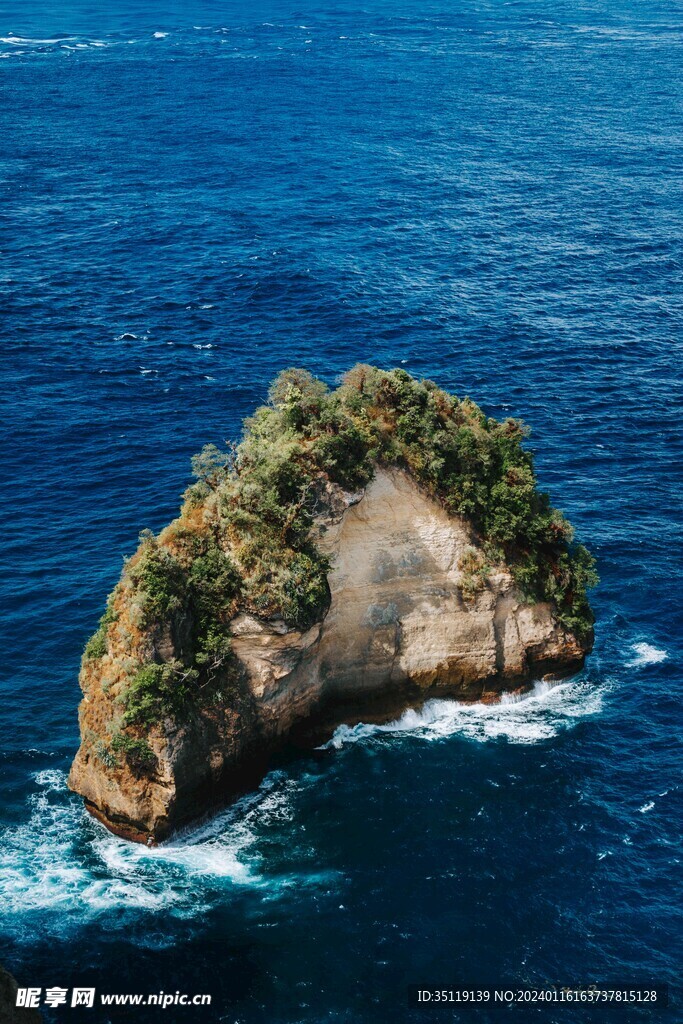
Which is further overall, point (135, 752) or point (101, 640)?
point (101, 640)

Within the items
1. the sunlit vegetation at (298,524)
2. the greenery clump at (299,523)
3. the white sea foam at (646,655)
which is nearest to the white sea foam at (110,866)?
the sunlit vegetation at (298,524)

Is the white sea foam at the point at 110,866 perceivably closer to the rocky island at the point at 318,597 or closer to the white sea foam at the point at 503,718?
the rocky island at the point at 318,597

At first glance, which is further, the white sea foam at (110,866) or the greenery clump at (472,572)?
the greenery clump at (472,572)

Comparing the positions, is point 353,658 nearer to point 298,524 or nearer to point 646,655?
point 298,524

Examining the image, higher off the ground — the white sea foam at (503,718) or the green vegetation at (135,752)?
the green vegetation at (135,752)

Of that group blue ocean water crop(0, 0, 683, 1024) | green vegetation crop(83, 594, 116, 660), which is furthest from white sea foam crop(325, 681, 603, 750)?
green vegetation crop(83, 594, 116, 660)

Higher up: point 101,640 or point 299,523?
point 299,523

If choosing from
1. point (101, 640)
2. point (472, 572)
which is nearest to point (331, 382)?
point (472, 572)
